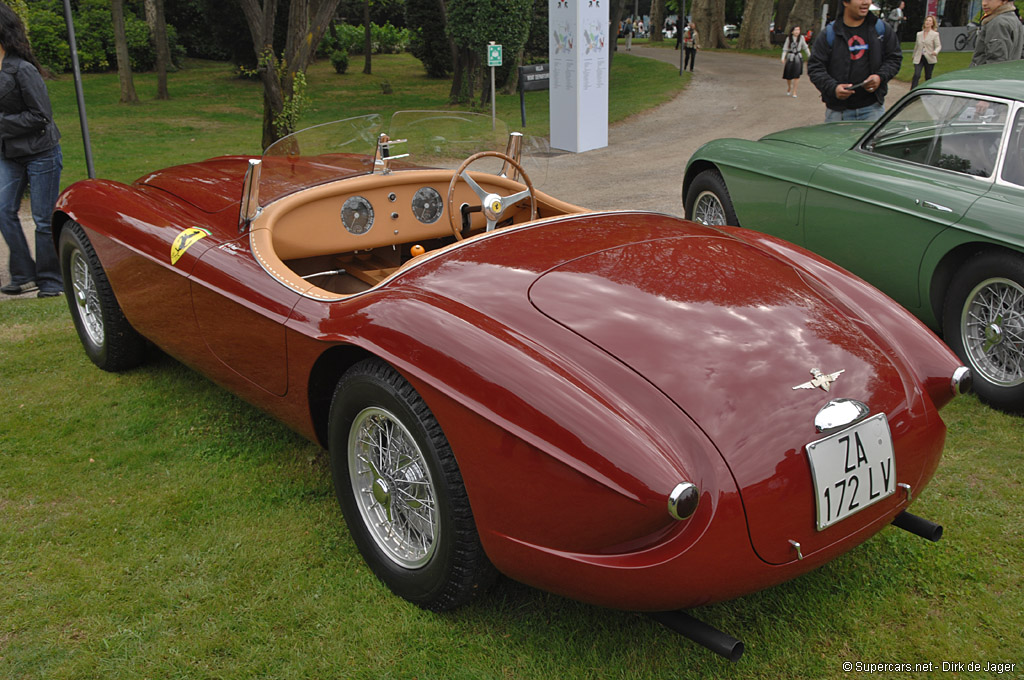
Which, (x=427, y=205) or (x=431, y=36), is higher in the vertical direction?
(x=431, y=36)

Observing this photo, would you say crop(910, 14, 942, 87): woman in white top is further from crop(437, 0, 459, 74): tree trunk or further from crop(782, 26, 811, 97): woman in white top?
crop(437, 0, 459, 74): tree trunk

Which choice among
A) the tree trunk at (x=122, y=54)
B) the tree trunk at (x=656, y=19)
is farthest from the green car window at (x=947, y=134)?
the tree trunk at (x=656, y=19)

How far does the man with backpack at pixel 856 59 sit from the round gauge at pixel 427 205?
3731 mm

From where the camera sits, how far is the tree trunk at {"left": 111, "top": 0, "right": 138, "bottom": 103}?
17.1m

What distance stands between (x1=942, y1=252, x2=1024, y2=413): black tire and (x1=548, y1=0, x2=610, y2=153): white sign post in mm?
8463

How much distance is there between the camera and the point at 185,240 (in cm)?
352

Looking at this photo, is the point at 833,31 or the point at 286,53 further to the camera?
the point at 286,53

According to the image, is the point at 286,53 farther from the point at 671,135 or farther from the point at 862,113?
the point at 862,113

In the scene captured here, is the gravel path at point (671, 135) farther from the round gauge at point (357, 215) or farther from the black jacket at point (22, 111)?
the round gauge at point (357, 215)

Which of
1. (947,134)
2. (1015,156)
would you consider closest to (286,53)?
(947,134)

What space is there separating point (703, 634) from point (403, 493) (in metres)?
1.01

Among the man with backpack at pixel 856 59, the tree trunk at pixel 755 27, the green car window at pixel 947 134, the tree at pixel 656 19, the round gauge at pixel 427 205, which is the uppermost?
the tree at pixel 656 19

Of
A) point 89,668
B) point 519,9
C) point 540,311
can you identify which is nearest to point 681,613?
point 540,311

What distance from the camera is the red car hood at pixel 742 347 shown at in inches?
82.6
